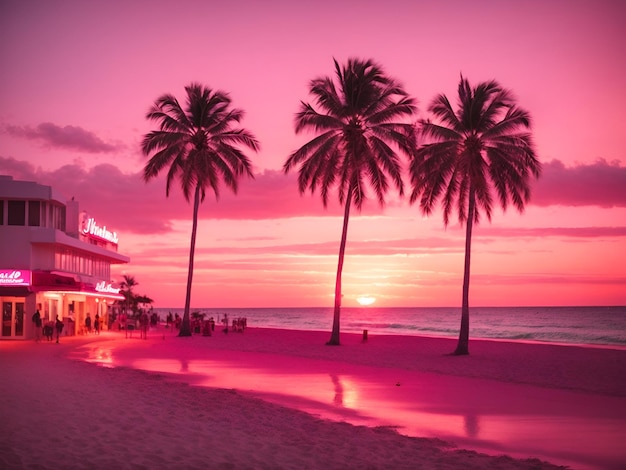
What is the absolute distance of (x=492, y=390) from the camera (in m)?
21.0

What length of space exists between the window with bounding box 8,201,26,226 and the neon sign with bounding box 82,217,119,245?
7.82 metres

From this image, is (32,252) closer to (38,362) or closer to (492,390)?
(38,362)

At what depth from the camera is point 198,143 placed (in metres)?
46.0

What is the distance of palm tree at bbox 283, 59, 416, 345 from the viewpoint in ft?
125

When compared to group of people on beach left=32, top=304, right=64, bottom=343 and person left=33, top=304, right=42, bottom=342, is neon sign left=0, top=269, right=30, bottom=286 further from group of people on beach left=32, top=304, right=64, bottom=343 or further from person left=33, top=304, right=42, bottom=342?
person left=33, top=304, right=42, bottom=342

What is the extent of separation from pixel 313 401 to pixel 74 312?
35828 millimetres

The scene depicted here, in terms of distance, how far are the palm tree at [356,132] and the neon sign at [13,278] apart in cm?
1559

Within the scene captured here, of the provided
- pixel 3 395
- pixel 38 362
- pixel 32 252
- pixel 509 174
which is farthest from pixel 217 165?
pixel 3 395

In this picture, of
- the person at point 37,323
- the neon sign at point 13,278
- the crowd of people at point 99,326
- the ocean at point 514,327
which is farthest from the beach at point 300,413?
the ocean at point 514,327

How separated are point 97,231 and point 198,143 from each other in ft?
41.2

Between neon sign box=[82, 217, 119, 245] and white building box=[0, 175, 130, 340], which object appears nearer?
white building box=[0, 175, 130, 340]

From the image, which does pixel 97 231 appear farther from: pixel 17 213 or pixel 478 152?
pixel 478 152

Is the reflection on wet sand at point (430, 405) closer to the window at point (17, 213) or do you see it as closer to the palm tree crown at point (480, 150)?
the palm tree crown at point (480, 150)

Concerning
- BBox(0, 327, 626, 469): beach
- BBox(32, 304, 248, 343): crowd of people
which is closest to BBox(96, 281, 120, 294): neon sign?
BBox(32, 304, 248, 343): crowd of people
